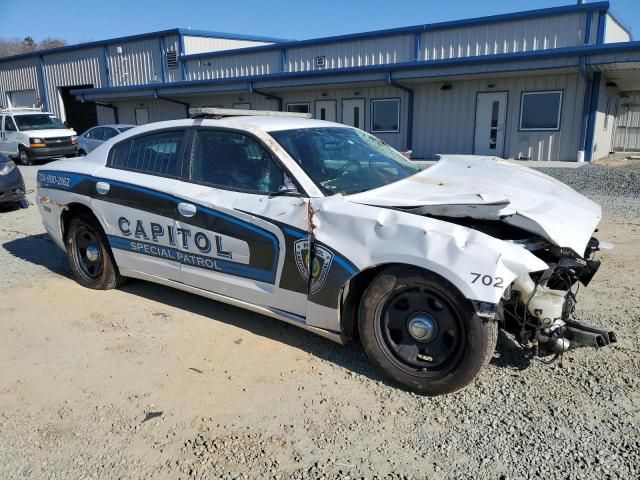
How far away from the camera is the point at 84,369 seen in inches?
142

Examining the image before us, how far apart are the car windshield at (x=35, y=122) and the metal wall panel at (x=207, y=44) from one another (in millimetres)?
10144

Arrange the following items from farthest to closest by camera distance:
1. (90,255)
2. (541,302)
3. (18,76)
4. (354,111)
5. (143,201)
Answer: (18,76) → (354,111) → (90,255) → (143,201) → (541,302)

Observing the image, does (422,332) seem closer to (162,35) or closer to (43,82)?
(162,35)

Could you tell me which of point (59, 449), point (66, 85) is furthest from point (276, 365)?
point (66, 85)

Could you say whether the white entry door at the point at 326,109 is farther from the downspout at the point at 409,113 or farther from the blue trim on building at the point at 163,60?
the blue trim on building at the point at 163,60

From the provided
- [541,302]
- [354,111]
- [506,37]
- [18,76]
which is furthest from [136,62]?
[541,302]

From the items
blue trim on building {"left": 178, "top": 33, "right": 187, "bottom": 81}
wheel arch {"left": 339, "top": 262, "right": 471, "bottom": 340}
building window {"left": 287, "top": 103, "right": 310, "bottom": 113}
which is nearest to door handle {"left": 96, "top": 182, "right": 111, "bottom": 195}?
wheel arch {"left": 339, "top": 262, "right": 471, "bottom": 340}

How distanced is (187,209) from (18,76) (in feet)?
131

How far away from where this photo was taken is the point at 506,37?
18500 millimetres

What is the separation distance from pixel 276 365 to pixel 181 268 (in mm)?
1205

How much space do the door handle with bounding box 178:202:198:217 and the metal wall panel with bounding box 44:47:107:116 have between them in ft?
105

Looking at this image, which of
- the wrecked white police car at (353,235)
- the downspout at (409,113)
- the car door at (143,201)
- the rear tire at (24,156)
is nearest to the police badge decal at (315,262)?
the wrecked white police car at (353,235)

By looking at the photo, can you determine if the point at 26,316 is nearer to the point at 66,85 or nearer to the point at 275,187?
the point at 275,187

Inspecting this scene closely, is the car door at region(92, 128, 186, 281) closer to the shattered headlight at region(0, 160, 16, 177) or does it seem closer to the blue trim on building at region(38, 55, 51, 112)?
the shattered headlight at region(0, 160, 16, 177)
